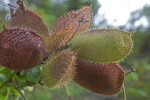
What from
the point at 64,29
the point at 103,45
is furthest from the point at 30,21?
the point at 103,45

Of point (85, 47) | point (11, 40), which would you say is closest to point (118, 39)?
point (85, 47)

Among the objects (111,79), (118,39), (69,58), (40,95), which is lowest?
(40,95)

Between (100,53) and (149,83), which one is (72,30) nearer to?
(100,53)

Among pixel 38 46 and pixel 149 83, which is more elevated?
pixel 38 46

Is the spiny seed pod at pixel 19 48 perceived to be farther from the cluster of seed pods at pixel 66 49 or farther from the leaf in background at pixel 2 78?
the leaf in background at pixel 2 78

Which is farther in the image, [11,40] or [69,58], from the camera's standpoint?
[69,58]

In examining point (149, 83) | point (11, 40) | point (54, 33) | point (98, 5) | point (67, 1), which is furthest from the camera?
point (149, 83)

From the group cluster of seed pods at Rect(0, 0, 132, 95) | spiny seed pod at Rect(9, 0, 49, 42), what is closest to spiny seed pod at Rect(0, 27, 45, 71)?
cluster of seed pods at Rect(0, 0, 132, 95)

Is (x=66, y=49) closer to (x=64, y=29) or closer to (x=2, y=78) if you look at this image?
(x=64, y=29)
